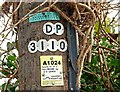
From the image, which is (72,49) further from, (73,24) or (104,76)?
(104,76)

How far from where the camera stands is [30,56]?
3.92ft

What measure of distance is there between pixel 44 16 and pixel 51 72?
7.9 inches

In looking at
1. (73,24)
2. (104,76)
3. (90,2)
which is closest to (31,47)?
(73,24)

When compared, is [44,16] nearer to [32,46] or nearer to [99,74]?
[32,46]

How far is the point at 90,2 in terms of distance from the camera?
1313mm

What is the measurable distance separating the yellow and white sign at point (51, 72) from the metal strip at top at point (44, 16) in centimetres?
14

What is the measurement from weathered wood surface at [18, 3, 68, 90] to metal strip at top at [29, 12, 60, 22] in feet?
0.05

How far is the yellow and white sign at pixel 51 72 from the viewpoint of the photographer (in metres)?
1.15

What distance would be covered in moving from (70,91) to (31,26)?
0.27 meters

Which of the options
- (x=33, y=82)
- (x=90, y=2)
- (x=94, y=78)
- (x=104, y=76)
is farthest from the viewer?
(x=94, y=78)

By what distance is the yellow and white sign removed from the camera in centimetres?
115

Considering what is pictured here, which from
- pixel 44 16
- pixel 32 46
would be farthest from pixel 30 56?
pixel 44 16

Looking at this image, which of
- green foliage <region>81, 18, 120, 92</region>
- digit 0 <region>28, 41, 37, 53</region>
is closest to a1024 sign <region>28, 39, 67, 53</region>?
digit 0 <region>28, 41, 37, 53</region>

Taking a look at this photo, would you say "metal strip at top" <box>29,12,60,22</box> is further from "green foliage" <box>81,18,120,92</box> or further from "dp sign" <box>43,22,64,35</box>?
"green foliage" <box>81,18,120,92</box>
